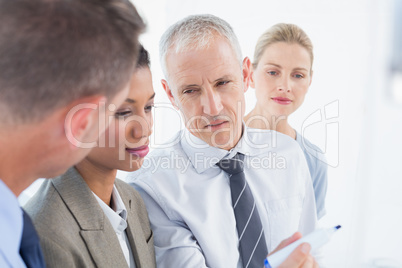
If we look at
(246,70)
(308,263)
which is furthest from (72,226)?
(246,70)

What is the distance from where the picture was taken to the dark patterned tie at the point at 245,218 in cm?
111

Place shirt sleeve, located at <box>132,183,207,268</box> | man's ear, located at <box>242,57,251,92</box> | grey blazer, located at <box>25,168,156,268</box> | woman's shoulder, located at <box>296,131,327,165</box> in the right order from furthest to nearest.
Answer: woman's shoulder, located at <box>296,131,327,165</box>, man's ear, located at <box>242,57,251,92</box>, shirt sleeve, located at <box>132,183,207,268</box>, grey blazer, located at <box>25,168,156,268</box>

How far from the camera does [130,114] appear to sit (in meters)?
0.90

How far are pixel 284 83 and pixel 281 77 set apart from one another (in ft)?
0.08

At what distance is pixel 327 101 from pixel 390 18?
383 mm

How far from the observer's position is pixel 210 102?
3.73 ft

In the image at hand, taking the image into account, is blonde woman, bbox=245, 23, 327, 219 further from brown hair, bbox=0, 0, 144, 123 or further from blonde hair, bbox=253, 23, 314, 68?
brown hair, bbox=0, 0, 144, 123

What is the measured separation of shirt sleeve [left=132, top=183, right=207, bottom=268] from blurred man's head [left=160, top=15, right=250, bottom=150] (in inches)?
9.6

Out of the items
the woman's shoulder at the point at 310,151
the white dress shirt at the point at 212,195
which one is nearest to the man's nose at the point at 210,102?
the white dress shirt at the point at 212,195

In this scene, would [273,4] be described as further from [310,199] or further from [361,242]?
[361,242]

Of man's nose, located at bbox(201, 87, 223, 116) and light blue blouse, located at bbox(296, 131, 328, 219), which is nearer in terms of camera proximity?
man's nose, located at bbox(201, 87, 223, 116)

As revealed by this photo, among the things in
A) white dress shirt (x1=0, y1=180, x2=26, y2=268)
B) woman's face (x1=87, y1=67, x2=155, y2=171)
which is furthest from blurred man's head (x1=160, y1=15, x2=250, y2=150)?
white dress shirt (x1=0, y1=180, x2=26, y2=268)

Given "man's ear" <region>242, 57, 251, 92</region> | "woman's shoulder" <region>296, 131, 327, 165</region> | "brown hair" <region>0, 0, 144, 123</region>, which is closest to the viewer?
"brown hair" <region>0, 0, 144, 123</region>

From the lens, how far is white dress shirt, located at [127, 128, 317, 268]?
1.07 m
